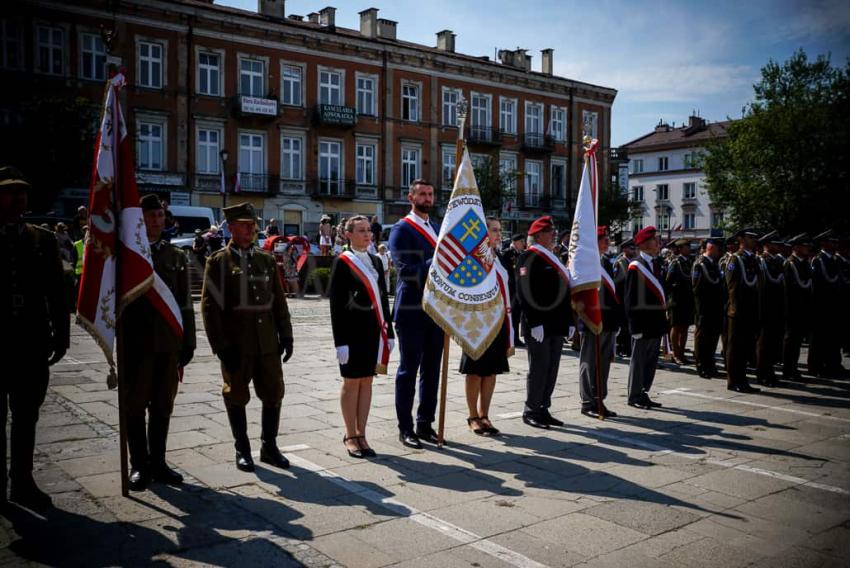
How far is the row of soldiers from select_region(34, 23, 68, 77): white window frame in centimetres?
2909

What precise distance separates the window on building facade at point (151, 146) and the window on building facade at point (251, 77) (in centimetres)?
458

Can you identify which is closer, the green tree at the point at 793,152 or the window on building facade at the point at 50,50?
the window on building facade at the point at 50,50

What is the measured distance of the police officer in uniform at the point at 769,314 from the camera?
10.0m

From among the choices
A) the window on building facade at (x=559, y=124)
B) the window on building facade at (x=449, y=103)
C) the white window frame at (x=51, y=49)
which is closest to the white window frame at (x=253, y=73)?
the white window frame at (x=51, y=49)

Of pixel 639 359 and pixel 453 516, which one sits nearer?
pixel 453 516

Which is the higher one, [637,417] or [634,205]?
[634,205]

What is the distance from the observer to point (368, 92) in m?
39.9

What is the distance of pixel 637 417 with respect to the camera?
305 inches

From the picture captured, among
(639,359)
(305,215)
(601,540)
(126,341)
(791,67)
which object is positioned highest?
(791,67)

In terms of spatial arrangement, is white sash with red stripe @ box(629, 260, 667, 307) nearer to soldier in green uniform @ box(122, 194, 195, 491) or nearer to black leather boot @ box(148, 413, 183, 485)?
soldier in green uniform @ box(122, 194, 195, 491)

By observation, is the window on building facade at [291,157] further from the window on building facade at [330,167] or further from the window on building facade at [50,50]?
the window on building facade at [50,50]

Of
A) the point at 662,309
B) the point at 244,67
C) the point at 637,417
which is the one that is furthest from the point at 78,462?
the point at 244,67

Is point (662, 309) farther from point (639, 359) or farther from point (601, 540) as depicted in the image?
point (601, 540)

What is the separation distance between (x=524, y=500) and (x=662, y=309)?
418 cm
